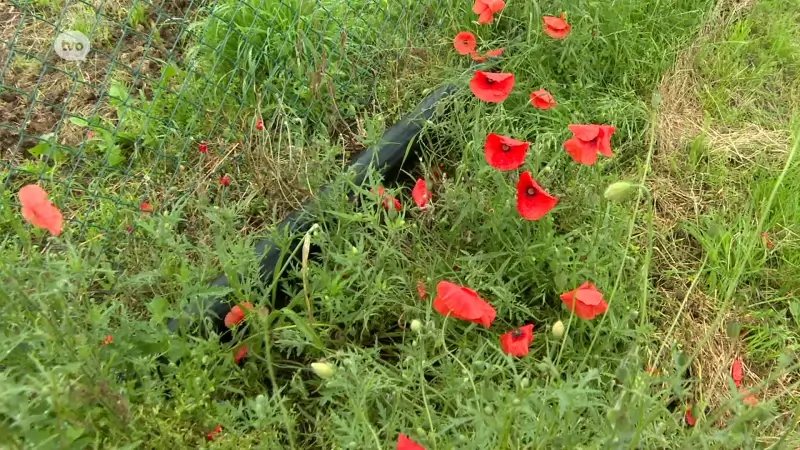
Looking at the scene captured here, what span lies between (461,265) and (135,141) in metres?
1.21

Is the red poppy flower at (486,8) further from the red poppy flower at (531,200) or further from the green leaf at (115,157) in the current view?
Answer: the green leaf at (115,157)

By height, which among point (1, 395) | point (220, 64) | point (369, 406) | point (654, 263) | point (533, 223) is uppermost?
point (1, 395)

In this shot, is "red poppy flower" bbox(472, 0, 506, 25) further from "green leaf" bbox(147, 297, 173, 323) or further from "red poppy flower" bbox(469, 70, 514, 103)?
"green leaf" bbox(147, 297, 173, 323)

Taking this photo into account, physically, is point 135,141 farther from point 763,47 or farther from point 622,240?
point 763,47

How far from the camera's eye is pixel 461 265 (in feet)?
6.02

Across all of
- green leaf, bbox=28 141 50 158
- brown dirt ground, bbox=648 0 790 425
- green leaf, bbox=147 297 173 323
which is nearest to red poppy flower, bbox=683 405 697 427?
brown dirt ground, bbox=648 0 790 425

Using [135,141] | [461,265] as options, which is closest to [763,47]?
[461,265]

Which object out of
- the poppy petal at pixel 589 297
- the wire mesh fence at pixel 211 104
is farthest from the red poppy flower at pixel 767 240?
the wire mesh fence at pixel 211 104

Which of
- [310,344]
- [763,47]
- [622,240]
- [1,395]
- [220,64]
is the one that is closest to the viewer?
[1,395]

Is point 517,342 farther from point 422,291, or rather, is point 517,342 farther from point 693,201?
point 693,201

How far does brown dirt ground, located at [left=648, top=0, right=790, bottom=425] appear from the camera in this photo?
1845 mm

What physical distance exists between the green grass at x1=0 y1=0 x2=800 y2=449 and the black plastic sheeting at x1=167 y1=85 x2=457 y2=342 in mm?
62

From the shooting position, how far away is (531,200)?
68.3 inches

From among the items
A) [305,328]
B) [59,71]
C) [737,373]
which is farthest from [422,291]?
[59,71]
